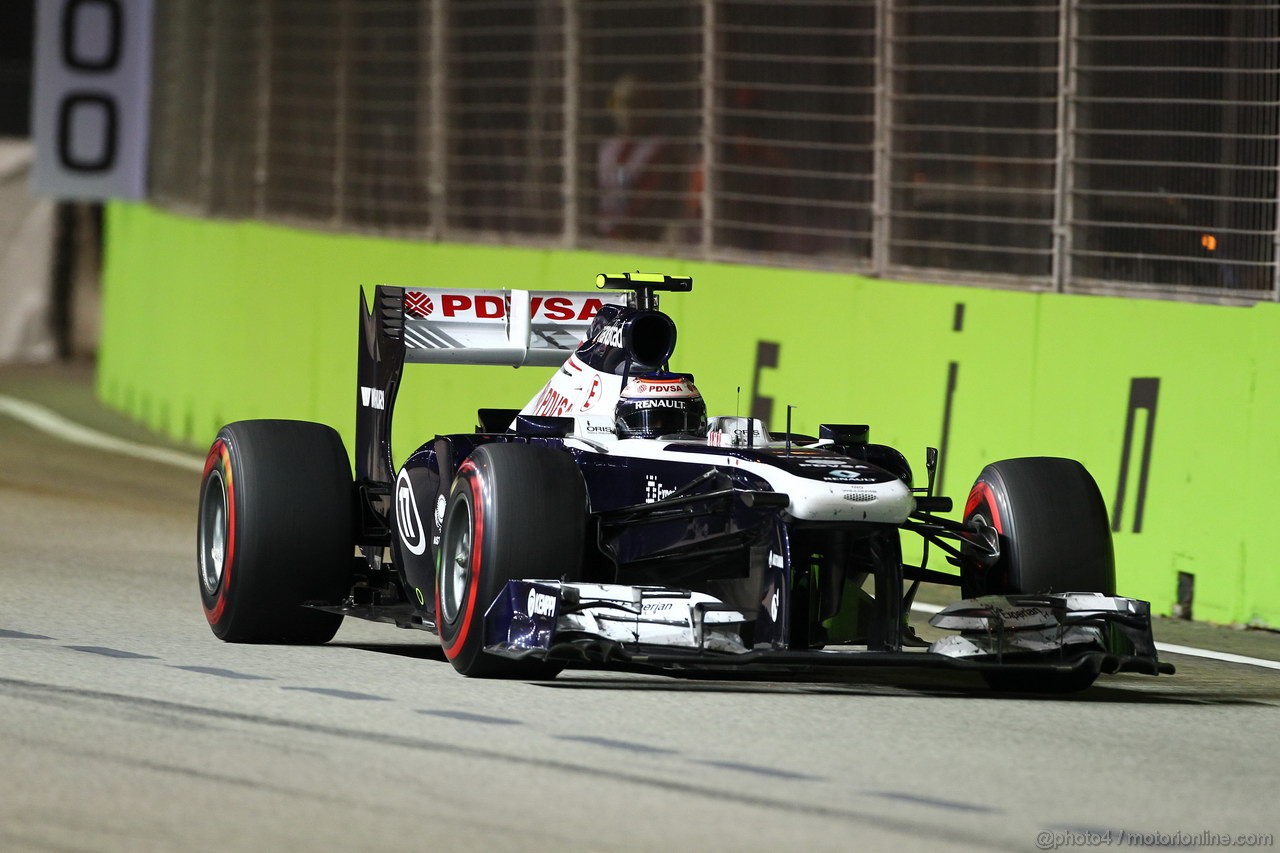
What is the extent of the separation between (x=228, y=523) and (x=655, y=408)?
1.66 metres

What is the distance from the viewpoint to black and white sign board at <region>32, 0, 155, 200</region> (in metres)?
21.3

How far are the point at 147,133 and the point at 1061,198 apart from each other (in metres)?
11.8

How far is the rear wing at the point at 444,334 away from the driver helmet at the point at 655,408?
0.96 m

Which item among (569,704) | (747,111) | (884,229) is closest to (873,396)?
(884,229)

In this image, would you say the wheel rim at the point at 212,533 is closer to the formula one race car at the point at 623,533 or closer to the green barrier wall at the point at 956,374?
the formula one race car at the point at 623,533

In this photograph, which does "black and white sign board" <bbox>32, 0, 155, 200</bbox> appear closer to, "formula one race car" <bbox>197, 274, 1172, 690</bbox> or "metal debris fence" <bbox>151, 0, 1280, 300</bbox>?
"metal debris fence" <bbox>151, 0, 1280, 300</bbox>

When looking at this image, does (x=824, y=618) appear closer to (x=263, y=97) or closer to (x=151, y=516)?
(x=151, y=516)

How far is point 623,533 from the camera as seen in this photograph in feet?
28.9

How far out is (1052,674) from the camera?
8922 mm

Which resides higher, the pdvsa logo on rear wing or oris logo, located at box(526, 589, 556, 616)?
the pdvsa logo on rear wing

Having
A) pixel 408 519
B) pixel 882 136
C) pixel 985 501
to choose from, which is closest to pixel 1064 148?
pixel 882 136

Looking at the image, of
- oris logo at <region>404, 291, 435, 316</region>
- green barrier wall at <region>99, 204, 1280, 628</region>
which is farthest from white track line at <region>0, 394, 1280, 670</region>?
oris logo at <region>404, 291, 435, 316</region>

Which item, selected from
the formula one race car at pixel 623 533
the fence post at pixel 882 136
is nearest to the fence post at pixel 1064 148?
the fence post at pixel 882 136

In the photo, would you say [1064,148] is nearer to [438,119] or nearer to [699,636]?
[699,636]
